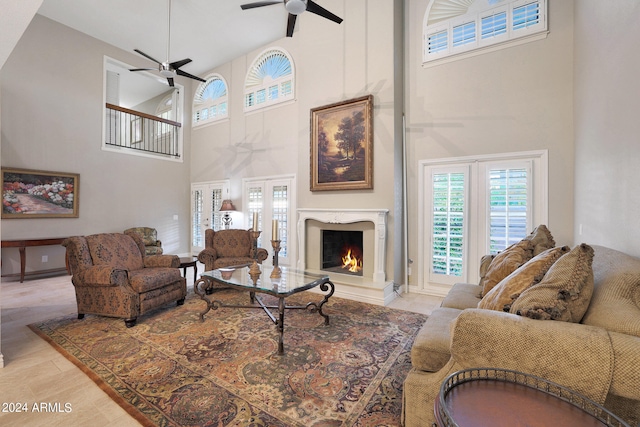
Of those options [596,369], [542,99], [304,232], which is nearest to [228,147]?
[304,232]

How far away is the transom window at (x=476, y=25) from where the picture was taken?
3.69 metres

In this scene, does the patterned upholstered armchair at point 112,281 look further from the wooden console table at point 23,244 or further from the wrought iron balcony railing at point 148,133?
the wrought iron balcony railing at point 148,133

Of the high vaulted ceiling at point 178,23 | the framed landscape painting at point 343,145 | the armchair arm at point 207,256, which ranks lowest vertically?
the armchair arm at point 207,256

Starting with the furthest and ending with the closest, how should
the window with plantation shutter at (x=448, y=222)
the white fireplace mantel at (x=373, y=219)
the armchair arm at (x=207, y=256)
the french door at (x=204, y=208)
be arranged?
1. the french door at (x=204, y=208)
2. the armchair arm at (x=207, y=256)
3. the white fireplace mantel at (x=373, y=219)
4. the window with plantation shutter at (x=448, y=222)

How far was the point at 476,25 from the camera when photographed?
4035 millimetres

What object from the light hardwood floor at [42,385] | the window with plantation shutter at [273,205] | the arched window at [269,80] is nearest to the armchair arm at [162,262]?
the light hardwood floor at [42,385]

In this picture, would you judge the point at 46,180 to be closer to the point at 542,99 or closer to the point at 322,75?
the point at 322,75

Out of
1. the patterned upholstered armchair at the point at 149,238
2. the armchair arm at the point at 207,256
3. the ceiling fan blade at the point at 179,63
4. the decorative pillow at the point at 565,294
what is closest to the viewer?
the decorative pillow at the point at 565,294

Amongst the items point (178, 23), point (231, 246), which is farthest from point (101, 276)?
point (178, 23)

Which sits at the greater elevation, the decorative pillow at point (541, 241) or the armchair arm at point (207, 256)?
the decorative pillow at point (541, 241)

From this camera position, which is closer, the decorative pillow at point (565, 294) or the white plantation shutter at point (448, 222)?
the decorative pillow at point (565, 294)

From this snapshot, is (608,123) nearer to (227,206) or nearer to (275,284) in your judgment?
(275,284)

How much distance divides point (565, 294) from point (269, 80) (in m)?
6.49

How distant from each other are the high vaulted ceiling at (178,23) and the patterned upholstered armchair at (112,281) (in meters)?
4.55
